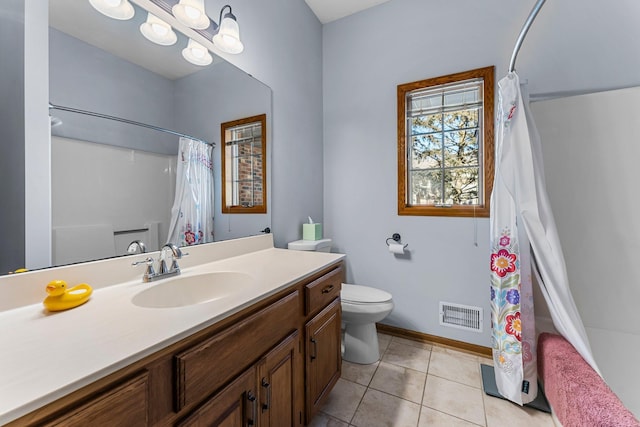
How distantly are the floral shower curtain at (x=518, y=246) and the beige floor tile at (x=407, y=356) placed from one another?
1.62ft

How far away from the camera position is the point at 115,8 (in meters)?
1.03

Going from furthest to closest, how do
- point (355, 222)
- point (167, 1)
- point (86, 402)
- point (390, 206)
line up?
1. point (355, 222)
2. point (390, 206)
3. point (167, 1)
4. point (86, 402)

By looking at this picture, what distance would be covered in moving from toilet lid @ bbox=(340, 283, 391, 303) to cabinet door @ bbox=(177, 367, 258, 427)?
1.04 meters

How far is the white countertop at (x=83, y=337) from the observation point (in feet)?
1.43

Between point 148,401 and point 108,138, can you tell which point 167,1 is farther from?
point 148,401

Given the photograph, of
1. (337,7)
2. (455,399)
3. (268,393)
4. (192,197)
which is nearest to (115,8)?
(192,197)

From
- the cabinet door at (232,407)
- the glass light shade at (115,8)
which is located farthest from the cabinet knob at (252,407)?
the glass light shade at (115,8)

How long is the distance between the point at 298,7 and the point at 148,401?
8.71 ft

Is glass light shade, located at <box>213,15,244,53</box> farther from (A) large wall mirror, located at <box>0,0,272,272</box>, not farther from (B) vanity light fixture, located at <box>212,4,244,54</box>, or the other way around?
(A) large wall mirror, located at <box>0,0,272,272</box>

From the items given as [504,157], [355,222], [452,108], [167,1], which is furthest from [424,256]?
[167,1]

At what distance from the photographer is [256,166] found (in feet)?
5.62

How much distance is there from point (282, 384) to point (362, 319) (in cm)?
90

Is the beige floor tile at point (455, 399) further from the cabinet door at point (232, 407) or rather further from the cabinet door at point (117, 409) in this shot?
the cabinet door at point (117, 409)

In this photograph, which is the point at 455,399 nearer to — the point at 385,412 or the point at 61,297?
the point at 385,412
